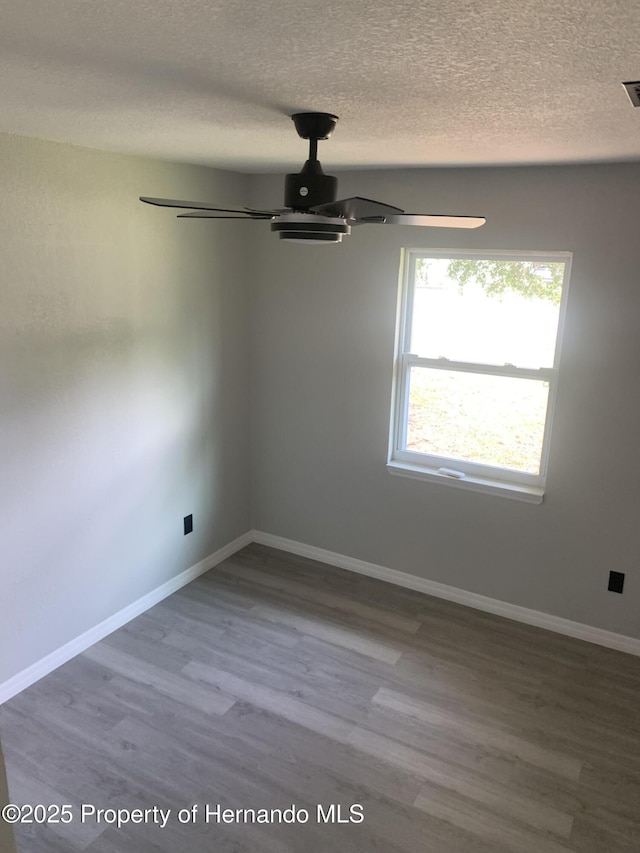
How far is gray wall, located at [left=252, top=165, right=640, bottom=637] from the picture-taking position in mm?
3209

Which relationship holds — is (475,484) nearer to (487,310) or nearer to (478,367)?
(478,367)

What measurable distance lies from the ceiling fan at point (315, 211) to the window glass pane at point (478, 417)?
175 cm

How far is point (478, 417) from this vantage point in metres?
3.75

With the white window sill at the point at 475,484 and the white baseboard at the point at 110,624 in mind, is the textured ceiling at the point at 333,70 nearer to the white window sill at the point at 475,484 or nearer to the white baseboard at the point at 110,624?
the white window sill at the point at 475,484

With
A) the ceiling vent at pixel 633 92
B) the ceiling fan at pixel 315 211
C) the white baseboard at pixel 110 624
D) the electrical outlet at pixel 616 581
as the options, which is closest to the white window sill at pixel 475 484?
the electrical outlet at pixel 616 581

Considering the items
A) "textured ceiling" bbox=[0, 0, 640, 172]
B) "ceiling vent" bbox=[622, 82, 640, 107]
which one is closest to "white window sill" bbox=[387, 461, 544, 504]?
"textured ceiling" bbox=[0, 0, 640, 172]

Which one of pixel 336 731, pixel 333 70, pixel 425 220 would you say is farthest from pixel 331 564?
pixel 333 70

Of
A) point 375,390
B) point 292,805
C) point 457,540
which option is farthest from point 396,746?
point 375,390

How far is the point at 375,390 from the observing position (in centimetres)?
392

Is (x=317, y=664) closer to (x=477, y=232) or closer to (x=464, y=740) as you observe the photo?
(x=464, y=740)

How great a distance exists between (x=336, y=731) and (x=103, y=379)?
A: 1.98m

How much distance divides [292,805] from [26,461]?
5.96 feet

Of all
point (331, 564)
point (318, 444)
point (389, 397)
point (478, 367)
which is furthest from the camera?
point (331, 564)

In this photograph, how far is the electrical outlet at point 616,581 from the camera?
11.2 ft
